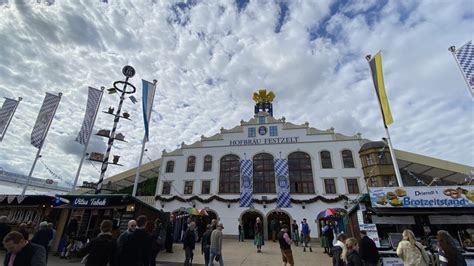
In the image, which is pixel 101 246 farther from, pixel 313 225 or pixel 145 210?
pixel 313 225

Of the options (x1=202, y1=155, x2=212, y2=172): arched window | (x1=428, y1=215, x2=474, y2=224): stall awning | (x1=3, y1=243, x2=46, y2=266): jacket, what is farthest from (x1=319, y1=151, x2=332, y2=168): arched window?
(x1=3, y1=243, x2=46, y2=266): jacket

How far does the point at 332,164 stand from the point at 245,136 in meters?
8.99

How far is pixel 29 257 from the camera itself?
315cm

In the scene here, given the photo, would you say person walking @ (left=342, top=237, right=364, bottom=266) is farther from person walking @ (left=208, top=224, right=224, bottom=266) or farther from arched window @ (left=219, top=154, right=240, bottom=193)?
arched window @ (left=219, top=154, right=240, bottom=193)

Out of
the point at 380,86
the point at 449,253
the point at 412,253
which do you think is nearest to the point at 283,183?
the point at 380,86

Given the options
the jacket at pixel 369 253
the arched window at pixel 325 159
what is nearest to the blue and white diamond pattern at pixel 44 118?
the jacket at pixel 369 253

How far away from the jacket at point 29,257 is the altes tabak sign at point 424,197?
10.2 meters

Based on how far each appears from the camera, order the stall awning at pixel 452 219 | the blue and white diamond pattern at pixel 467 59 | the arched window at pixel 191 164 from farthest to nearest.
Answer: the arched window at pixel 191 164 < the blue and white diamond pattern at pixel 467 59 < the stall awning at pixel 452 219

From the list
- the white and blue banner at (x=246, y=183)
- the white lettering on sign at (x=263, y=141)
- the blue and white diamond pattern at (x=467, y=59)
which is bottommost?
the white and blue banner at (x=246, y=183)

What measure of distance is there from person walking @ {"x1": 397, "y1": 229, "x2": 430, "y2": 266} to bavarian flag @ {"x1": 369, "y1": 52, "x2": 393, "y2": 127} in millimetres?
7362

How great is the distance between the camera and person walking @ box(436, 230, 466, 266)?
4.18m

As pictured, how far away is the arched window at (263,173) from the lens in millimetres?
21594

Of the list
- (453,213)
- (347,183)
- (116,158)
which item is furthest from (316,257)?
(116,158)

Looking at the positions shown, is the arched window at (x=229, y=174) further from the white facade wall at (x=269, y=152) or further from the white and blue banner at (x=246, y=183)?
the white and blue banner at (x=246, y=183)
